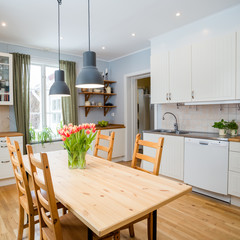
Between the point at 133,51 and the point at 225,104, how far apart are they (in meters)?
2.46

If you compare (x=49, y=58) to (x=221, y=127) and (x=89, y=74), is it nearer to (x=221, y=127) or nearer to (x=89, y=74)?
(x=89, y=74)

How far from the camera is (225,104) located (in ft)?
10.1

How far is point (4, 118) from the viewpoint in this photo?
3.90 m

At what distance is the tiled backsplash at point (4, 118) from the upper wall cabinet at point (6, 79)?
0.31m

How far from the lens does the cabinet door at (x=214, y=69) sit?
273 cm

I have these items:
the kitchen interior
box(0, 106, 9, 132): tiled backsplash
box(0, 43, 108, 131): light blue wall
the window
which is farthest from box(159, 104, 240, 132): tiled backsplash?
box(0, 106, 9, 132): tiled backsplash

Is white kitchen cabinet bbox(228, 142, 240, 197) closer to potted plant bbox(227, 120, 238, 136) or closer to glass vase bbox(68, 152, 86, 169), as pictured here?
potted plant bbox(227, 120, 238, 136)

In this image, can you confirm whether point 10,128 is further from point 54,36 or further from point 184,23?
point 184,23

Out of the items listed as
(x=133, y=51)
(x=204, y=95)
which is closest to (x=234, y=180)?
(x=204, y=95)

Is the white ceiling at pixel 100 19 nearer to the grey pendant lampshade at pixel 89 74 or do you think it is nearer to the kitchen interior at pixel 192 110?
the kitchen interior at pixel 192 110

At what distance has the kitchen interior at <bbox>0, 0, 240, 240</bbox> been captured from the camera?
2504mm

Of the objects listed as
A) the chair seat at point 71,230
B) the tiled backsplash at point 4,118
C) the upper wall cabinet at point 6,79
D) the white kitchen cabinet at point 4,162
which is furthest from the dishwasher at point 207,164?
the tiled backsplash at point 4,118

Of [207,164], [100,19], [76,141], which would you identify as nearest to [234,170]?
[207,164]

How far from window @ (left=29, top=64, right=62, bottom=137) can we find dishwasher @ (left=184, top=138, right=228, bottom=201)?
304 cm
